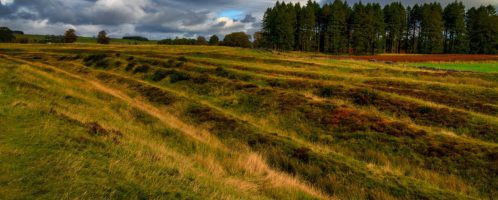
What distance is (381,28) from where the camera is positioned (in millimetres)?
119375

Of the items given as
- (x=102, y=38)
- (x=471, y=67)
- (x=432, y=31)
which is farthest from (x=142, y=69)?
(x=102, y=38)

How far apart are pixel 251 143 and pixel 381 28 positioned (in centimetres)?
11544

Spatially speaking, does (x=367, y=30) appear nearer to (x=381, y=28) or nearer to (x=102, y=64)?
(x=381, y=28)

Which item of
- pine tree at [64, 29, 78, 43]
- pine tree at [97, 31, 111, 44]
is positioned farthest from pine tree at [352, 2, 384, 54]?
pine tree at [64, 29, 78, 43]

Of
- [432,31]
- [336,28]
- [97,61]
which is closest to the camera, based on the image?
[97,61]

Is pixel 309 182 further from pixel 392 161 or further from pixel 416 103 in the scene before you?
pixel 416 103

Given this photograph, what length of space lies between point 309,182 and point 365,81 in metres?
28.0

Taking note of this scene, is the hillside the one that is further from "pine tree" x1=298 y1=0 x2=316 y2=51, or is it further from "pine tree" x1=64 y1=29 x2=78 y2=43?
"pine tree" x1=64 y1=29 x2=78 y2=43

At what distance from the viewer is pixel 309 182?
13617 mm

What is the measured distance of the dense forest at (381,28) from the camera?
115 meters

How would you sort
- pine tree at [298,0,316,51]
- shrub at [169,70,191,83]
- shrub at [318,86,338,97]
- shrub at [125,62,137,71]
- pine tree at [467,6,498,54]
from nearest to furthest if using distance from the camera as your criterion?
shrub at [318,86,338,97] → shrub at [169,70,191,83] → shrub at [125,62,137,71] → pine tree at [467,6,498,54] → pine tree at [298,0,316,51]

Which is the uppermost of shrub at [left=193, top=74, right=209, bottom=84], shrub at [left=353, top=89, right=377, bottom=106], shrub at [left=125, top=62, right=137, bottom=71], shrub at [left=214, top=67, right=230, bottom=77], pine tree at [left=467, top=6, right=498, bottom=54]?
pine tree at [left=467, top=6, right=498, bottom=54]

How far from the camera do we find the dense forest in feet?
379

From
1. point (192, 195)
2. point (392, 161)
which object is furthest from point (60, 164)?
point (392, 161)
